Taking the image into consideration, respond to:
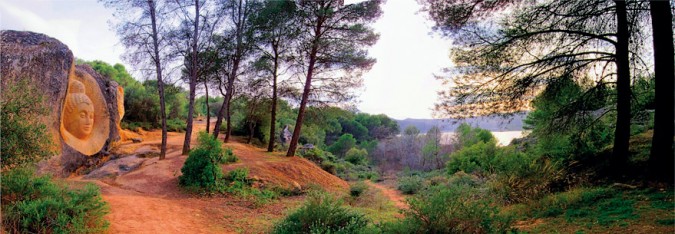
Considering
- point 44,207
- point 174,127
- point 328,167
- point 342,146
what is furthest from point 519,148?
point 342,146

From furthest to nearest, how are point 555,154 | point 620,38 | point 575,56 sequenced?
point 555,154 → point 575,56 → point 620,38

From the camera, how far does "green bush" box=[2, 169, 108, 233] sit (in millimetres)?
4531

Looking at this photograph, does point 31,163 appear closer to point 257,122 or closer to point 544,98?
point 544,98

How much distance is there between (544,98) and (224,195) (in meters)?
7.92

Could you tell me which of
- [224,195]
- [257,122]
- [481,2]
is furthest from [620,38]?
[257,122]

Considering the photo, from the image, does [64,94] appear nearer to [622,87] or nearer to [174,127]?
[622,87]

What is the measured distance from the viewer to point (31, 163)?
5.65m

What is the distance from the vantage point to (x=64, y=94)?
423 inches

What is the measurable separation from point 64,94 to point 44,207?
25.0ft

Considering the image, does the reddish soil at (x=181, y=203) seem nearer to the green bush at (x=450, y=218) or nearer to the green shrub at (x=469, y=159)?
the green bush at (x=450, y=218)

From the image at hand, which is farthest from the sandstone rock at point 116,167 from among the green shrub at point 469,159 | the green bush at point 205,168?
the green shrub at point 469,159

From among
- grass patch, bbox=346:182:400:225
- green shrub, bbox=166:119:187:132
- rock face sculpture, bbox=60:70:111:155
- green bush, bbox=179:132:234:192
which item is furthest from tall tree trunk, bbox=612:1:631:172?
green shrub, bbox=166:119:187:132

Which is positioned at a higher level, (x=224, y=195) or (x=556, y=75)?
(x=556, y=75)

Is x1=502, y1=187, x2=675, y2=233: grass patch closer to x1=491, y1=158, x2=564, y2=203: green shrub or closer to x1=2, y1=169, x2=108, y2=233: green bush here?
x1=491, y1=158, x2=564, y2=203: green shrub
